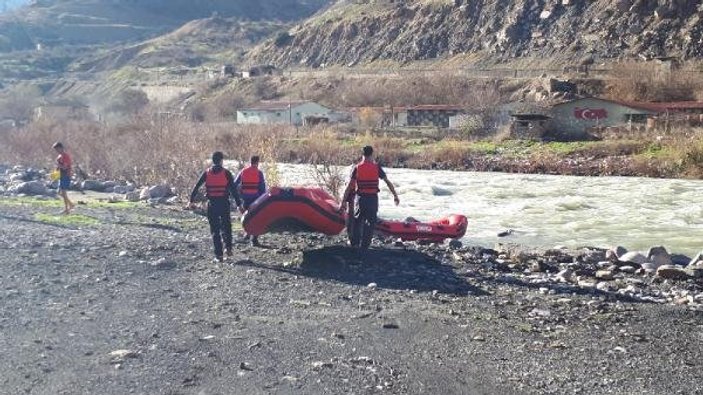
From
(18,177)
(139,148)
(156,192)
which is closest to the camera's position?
(156,192)

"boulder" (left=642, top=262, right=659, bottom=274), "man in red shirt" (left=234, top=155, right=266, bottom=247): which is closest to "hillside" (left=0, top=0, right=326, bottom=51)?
"man in red shirt" (left=234, top=155, right=266, bottom=247)

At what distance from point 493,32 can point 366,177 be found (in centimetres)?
9019

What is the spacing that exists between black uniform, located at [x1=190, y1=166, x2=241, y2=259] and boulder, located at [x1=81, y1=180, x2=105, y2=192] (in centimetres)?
1627

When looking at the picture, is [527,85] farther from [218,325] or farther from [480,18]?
[218,325]

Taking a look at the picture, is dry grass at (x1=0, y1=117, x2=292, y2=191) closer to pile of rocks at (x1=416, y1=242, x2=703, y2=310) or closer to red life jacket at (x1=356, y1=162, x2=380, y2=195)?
pile of rocks at (x1=416, y1=242, x2=703, y2=310)

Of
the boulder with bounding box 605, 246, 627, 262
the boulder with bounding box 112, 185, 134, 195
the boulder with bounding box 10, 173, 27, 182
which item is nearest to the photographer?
the boulder with bounding box 605, 246, 627, 262

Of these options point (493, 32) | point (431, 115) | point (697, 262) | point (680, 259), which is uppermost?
point (493, 32)

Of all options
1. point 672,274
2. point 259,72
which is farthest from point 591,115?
point 259,72

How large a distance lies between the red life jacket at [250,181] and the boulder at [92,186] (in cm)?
1515

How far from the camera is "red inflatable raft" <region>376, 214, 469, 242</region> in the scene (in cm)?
1541

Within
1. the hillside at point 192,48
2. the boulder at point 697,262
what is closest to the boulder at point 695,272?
the boulder at point 697,262

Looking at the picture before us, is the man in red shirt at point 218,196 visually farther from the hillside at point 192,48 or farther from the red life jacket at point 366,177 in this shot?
the hillside at point 192,48

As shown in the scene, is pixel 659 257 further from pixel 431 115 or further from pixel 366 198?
pixel 431 115

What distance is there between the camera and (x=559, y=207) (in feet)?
88.3
